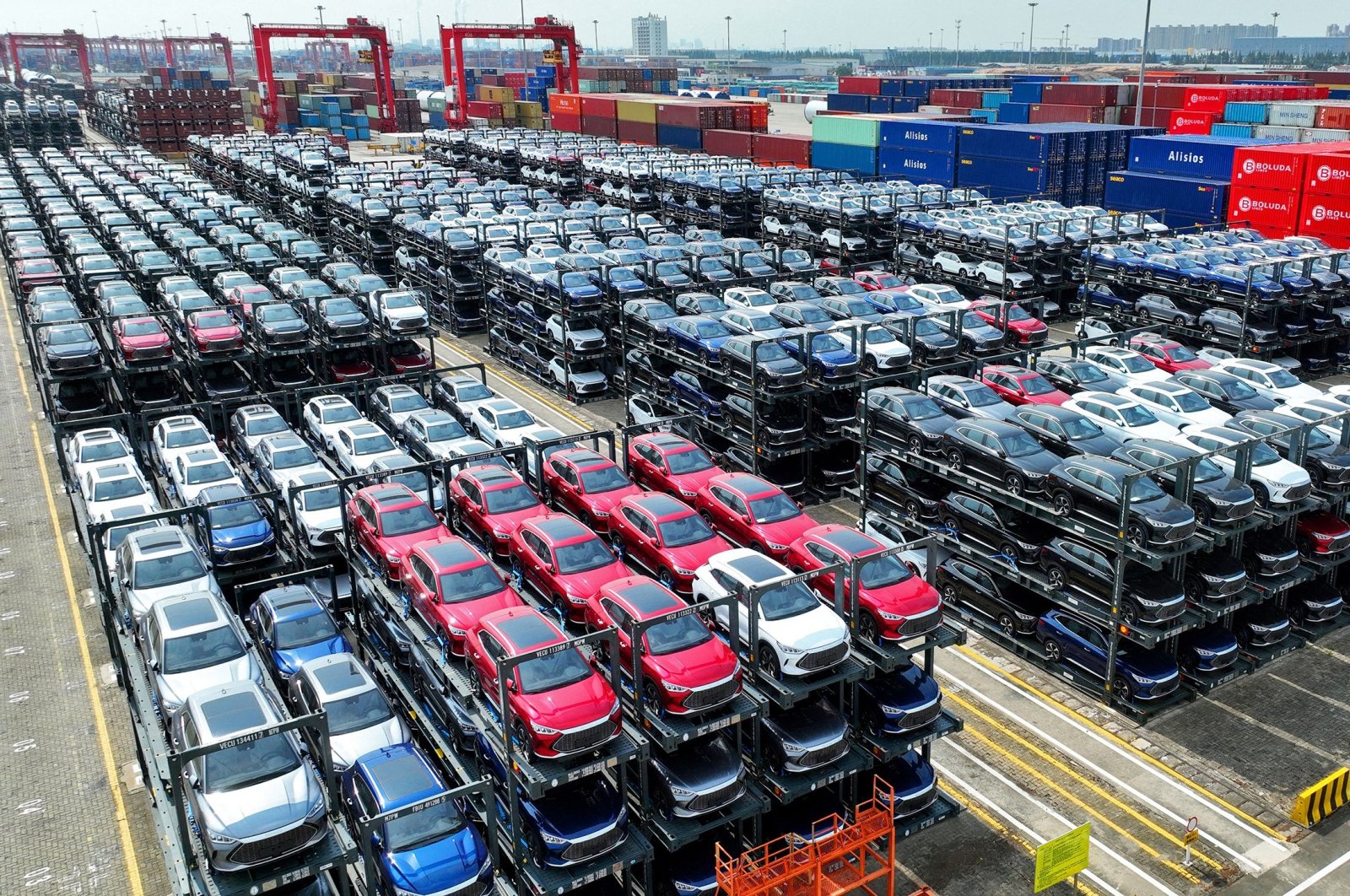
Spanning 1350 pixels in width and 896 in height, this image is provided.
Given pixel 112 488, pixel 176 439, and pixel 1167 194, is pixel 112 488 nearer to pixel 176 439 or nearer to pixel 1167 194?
pixel 176 439

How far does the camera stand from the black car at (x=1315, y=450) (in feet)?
67.4

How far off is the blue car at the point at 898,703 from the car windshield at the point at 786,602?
1.54 meters

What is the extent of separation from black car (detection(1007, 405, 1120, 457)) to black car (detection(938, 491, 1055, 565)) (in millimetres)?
2080

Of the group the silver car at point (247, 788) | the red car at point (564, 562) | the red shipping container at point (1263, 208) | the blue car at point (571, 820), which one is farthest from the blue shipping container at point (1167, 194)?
the silver car at point (247, 788)

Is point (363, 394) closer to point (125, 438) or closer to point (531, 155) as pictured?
point (125, 438)

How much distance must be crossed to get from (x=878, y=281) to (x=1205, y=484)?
22.1 m

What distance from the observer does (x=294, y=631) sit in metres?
18.1

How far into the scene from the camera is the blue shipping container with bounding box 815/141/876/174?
6900cm

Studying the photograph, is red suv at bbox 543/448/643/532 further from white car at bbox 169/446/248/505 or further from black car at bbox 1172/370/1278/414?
black car at bbox 1172/370/1278/414

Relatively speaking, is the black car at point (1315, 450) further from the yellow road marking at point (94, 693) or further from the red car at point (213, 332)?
the red car at point (213, 332)

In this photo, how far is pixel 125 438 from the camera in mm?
27844

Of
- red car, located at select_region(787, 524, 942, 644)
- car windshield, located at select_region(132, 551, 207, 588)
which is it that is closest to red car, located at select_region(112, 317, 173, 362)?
car windshield, located at select_region(132, 551, 207, 588)

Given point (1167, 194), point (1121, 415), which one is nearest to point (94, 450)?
point (1121, 415)

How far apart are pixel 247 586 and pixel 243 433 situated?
846 centimetres
